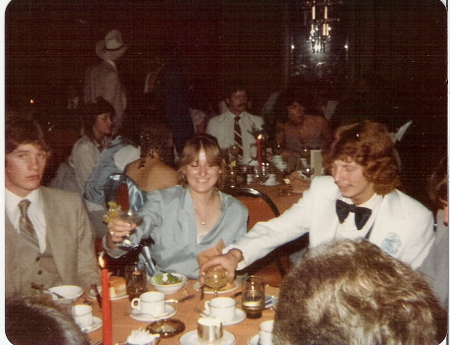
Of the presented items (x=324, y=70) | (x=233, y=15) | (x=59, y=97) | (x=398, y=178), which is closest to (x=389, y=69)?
(x=324, y=70)

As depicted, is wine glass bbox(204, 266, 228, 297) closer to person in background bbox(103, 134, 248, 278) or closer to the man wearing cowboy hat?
person in background bbox(103, 134, 248, 278)

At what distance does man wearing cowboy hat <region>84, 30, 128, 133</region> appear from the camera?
7.00 metres

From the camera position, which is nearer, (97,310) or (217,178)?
(97,310)

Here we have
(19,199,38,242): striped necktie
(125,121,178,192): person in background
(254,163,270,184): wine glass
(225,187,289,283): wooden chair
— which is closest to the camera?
(19,199,38,242): striped necktie

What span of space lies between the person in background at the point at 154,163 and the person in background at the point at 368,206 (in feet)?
2.58

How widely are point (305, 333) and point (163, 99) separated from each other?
5401mm

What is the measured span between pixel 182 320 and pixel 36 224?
46.1 inches

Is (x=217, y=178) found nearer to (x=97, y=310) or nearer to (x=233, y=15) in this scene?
(x=97, y=310)

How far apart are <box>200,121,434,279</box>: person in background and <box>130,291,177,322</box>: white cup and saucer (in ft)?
1.55

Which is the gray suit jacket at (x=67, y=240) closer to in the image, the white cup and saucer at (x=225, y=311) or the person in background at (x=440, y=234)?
the white cup and saucer at (x=225, y=311)

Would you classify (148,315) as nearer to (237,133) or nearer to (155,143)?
(155,143)

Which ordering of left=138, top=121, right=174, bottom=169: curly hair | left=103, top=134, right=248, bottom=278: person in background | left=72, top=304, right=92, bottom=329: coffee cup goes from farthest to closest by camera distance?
1. left=138, top=121, right=174, bottom=169: curly hair
2. left=103, top=134, right=248, bottom=278: person in background
3. left=72, top=304, right=92, bottom=329: coffee cup

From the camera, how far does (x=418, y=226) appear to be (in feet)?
7.61

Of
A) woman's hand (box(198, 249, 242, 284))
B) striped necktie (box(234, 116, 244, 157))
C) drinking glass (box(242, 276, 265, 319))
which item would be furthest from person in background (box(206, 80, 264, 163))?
drinking glass (box(242, 276, 265, 319))
